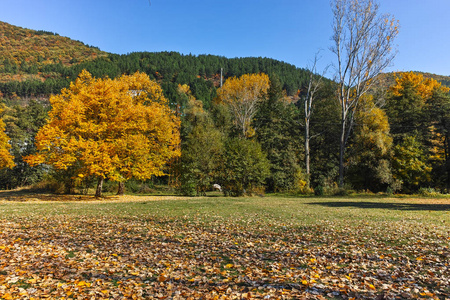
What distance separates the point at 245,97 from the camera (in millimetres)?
47125

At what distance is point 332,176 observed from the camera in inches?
1519

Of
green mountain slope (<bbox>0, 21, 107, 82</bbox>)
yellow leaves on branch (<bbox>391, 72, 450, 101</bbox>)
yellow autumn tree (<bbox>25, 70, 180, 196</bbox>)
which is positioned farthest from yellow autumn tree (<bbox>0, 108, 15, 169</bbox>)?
green mountain slope (<bbox>0, 21, 107, 82</bbox>)

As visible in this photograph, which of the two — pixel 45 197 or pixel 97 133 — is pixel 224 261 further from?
pixel 45 197

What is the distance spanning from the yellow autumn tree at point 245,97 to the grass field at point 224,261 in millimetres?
36372

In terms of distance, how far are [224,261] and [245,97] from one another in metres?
43.0

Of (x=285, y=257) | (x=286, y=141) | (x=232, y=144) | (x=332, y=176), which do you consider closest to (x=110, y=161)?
(x=232, y=144)

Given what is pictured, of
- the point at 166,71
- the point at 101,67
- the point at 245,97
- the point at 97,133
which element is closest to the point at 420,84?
the point at 245,97

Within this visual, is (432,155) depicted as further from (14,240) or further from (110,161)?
(14,240)

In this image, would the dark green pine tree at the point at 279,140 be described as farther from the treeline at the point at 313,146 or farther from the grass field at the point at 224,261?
the grass field at the point at 224,261

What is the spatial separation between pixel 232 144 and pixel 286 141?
13.8 meters

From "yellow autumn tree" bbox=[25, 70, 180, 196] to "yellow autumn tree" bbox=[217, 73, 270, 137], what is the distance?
22064 millimetres

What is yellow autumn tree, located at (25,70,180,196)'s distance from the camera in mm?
19406

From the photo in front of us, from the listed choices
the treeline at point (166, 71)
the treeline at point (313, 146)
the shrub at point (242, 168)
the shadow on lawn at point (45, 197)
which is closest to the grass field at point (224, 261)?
the shadow on lawn at point (45, 197)

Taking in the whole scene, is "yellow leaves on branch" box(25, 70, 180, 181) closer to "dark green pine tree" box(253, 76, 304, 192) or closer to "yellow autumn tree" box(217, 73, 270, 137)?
"dark green pine tree" box(253, 76, 304, 192)
